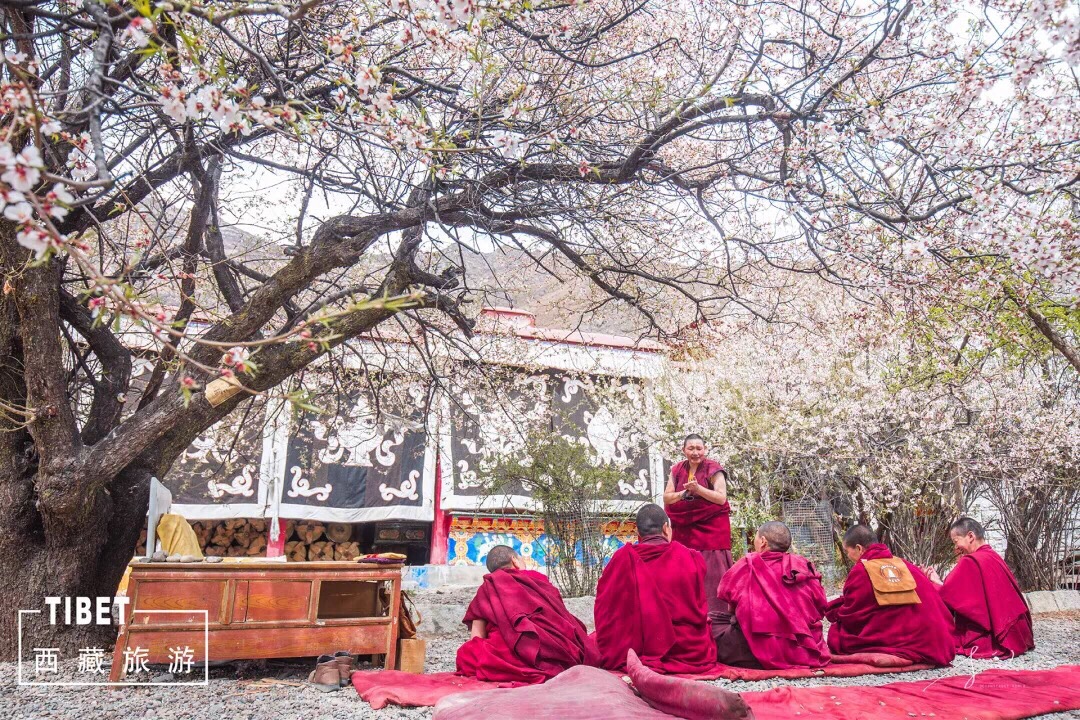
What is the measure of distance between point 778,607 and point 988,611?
179 cm

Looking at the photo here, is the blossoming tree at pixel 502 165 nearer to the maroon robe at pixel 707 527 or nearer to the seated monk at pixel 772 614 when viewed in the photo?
the maroon robe at pixel 707 527

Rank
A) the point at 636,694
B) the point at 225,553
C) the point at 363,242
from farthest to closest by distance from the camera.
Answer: the point at 225,553 → the point at 363,242 → the point at 636,694

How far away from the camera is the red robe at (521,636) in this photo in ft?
14.6

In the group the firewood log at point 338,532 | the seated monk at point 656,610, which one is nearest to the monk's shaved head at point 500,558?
the seated monk at point 656,610

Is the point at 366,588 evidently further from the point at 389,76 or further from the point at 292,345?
the point at 389,76

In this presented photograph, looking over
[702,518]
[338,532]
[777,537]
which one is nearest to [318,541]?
[338,532]

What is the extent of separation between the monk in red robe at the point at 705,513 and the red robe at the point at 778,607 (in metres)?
0.23

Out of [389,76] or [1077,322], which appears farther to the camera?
[1077,322]

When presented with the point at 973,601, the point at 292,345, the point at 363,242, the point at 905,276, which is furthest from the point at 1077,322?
the point at 292,345

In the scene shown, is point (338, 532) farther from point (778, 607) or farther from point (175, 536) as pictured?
point (778, 607)

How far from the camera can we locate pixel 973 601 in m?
5.67

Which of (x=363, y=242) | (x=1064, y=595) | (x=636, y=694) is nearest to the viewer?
(x=636, y=694)

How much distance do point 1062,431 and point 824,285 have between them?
10.9 ft

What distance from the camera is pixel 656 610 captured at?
481 cm
